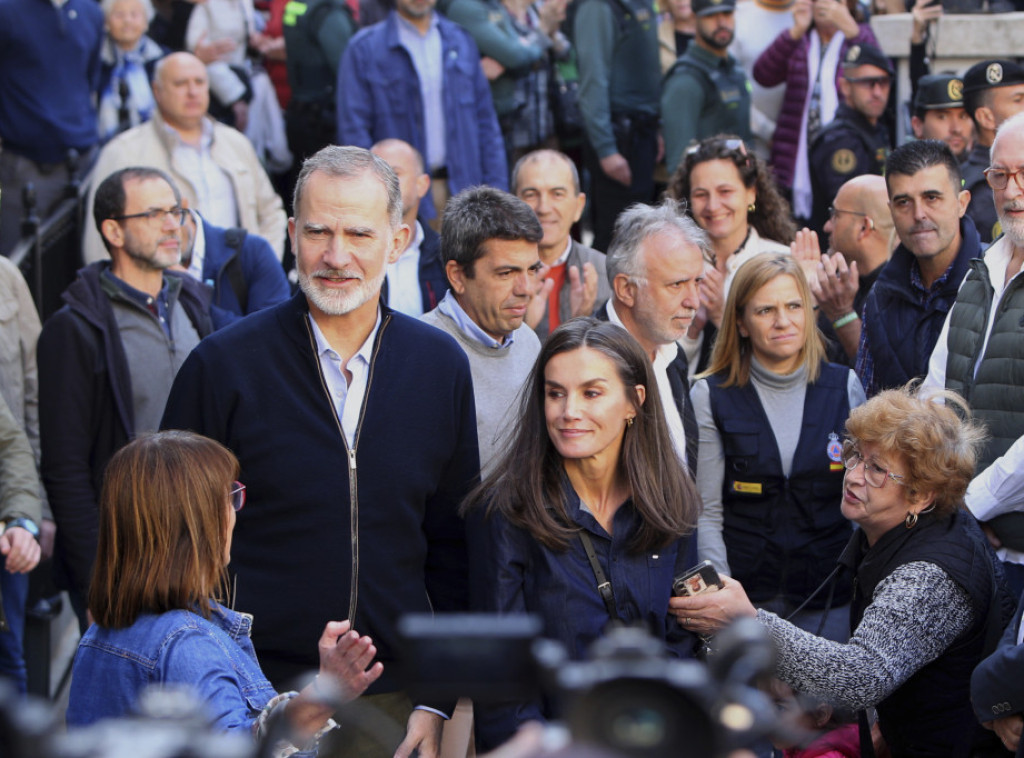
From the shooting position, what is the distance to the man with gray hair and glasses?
4.90m

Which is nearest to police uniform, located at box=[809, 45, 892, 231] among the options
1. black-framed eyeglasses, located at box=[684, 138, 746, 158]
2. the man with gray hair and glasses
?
black-framed eyeglasses, located at box=[684, 138, 746, 158]

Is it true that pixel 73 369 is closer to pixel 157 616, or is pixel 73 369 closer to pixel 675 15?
pixel 157 616

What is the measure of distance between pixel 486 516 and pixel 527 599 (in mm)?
253

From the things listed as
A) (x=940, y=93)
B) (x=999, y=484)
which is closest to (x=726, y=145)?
(x=940, y=93)

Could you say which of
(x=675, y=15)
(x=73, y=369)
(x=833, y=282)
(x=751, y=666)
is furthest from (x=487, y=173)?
(x=751, y=666)

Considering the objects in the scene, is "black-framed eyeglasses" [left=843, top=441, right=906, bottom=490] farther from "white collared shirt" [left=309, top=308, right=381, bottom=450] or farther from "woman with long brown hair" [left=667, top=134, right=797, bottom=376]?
"woman with long brown hair" [left=667, top=134, right=797, bottom=376]

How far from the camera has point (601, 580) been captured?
350 cm

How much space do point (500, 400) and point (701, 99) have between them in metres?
4.24

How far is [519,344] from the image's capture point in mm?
4934

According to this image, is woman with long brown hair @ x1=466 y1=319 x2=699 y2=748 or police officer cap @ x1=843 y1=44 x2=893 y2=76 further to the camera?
police officer cap @ x1=843 y1=44 x2=893 y2=76

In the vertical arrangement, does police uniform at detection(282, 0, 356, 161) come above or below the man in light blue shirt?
above

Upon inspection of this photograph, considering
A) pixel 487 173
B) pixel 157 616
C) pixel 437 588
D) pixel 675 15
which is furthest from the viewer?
pixel 675 15

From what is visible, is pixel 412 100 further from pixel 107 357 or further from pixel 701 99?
pixel 107 357

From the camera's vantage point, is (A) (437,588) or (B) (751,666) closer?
(B) (751,666)
